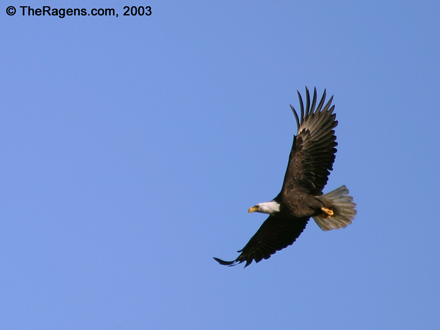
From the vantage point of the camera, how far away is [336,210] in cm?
1280

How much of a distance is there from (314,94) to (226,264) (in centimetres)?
287

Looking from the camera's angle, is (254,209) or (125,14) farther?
(125,14)

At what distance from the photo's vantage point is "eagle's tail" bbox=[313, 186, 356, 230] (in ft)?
→ 41.6

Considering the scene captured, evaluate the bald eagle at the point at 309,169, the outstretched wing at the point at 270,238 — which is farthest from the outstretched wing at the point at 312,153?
the outstretched wing at the point at 270,238

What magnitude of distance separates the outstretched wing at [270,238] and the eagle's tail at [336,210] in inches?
12.4

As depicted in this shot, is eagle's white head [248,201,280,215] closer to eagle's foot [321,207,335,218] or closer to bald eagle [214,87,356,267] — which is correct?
bald eagle [214,87,356,267]

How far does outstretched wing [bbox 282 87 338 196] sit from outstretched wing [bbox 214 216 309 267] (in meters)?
0.87

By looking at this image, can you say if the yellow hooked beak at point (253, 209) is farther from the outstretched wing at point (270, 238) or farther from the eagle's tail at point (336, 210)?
the eagle's tail at point (336, 210)

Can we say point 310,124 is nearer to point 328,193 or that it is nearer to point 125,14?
point 328,193

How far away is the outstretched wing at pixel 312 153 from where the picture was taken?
1228 centimetres

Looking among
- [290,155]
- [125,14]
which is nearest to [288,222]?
[290,155]

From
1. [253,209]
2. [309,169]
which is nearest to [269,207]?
[253,209]

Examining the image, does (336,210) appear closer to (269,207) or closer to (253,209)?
(269,207)

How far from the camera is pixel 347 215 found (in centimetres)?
1294
